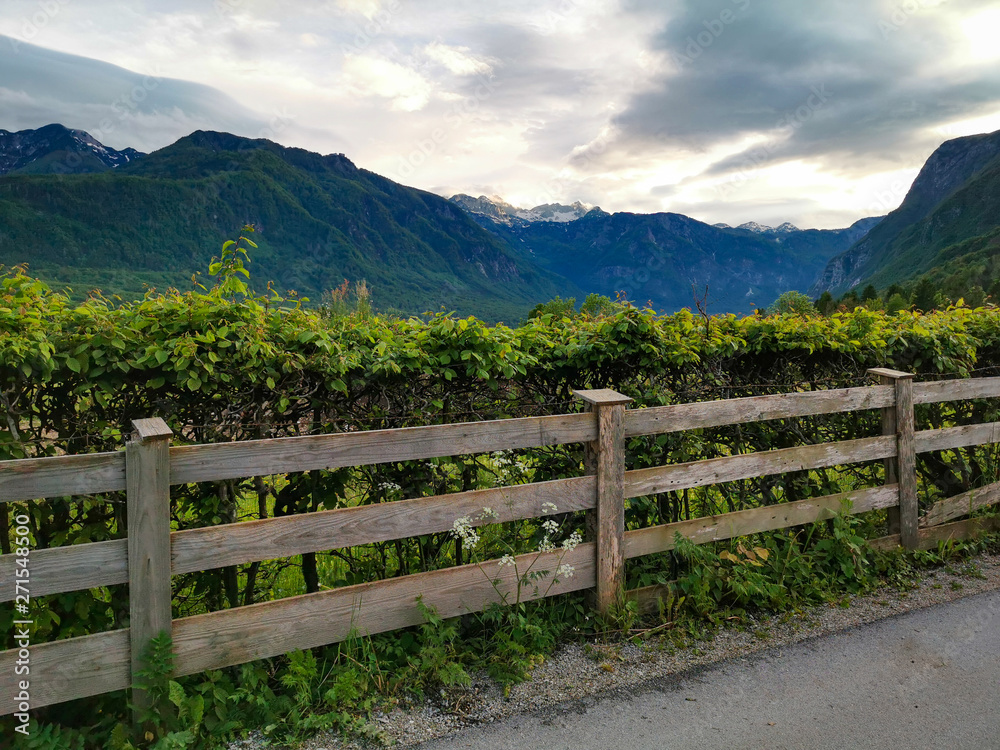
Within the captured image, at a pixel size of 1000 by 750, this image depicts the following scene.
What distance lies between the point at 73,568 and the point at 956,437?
6082 mm

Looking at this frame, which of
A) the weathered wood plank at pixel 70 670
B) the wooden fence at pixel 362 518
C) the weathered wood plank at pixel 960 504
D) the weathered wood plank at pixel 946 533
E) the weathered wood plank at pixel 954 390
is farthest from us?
the weathered wood plank at pixel 960 504

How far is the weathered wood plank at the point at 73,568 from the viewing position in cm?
240

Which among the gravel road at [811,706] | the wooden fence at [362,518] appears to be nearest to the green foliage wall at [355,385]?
the wooden fence at [362,518]

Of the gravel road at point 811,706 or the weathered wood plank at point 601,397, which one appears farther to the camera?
the weathered wood plank at point 601,397

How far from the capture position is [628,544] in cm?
370

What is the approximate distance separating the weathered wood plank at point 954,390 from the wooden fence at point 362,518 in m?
0.23

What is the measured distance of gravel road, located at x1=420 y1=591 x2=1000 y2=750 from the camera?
8.87ft

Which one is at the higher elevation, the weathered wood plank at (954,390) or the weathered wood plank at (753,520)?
the weathered wood plank at (954,390)

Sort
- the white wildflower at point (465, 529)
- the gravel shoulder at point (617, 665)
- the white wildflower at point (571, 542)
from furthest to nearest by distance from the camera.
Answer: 1. the white wildflower at point (571, 542)
2. the white wildflower at point (465, 529)
3. the gravel shoulder at point (617, 665)

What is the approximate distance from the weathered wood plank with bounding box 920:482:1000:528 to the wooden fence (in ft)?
1.19

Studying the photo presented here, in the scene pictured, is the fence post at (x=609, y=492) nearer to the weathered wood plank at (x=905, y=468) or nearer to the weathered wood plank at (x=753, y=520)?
the weathered wood plank at (x=753, y=520)

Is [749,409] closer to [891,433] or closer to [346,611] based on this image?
[891,433]

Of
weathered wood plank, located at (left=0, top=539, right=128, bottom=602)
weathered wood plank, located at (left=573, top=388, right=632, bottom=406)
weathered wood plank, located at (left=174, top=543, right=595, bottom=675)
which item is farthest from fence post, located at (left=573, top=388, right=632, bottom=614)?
weathered wood plank, located at (left=0, top=539, right=128, bottom=602)

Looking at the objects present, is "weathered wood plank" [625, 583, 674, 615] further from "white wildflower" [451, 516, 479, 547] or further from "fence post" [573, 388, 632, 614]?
"white wildflower" [451, 516, 479, 547]
